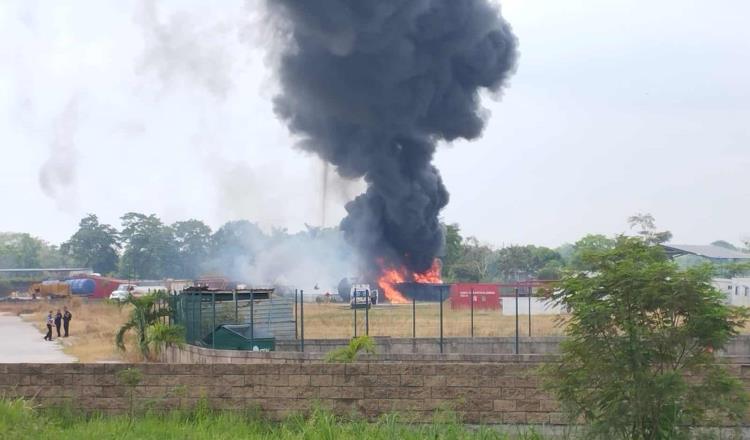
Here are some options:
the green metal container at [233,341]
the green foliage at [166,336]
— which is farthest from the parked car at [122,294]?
the green metal container at [233,341]

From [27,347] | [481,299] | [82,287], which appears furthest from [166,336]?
[82,287]

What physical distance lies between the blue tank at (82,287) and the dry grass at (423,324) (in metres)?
49.3

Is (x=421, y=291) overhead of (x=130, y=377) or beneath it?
beneath

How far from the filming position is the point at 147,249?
146m

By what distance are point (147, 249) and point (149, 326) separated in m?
120

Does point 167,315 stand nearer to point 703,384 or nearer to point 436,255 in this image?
point 703,384

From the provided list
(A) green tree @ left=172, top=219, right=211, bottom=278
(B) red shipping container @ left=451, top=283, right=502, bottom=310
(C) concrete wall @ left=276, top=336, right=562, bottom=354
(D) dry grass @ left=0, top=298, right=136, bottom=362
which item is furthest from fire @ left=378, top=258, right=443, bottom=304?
(A) green tree @ left=172, top=219, right=211, bottom=278

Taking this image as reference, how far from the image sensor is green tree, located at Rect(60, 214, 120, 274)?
154 m

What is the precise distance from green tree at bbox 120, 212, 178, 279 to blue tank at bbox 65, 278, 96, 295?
50.7 metres

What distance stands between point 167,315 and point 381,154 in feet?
103

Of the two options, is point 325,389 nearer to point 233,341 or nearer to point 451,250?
point 233,341

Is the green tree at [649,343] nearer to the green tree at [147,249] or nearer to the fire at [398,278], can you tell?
the fire at [398,278]

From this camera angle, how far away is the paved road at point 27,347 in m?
31.8

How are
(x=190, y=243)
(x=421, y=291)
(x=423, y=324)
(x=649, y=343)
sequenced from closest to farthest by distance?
(x=649, y=343), (x=423, y=324), (x=421, y=291), (x=190, y=243)
